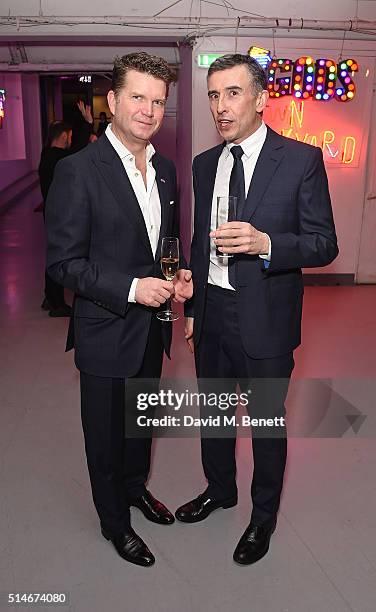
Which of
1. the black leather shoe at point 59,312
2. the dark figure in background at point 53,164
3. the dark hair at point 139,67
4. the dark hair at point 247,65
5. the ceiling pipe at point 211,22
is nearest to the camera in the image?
the dark hair at point 139,67

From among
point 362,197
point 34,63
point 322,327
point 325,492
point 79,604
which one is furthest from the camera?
point 34,63

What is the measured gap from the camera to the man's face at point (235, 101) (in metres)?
2.14

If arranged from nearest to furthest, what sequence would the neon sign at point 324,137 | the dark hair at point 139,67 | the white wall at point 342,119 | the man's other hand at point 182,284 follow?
1. the dark hair at point 139,67
2. the man's other hand at point 182,284
3. the white wall at point 342,119
4. the neon sign at point 324,137

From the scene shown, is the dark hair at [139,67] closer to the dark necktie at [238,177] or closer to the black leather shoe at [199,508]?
the dark necktie at [238,177]

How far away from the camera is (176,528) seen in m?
2.66

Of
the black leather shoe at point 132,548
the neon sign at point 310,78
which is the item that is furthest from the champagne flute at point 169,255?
the neon sign at point 310,78

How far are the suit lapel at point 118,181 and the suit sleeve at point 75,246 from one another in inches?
4.3

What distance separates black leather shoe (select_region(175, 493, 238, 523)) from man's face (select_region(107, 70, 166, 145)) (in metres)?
1.72

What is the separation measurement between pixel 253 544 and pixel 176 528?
1.30 ft

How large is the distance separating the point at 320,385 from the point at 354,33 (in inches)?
164

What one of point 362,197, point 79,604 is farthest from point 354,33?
point 79,604

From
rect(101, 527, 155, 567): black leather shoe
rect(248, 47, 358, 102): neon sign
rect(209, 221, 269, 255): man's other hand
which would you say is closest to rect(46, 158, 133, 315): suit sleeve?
rect(209, 221, 269, 255): man's other hand

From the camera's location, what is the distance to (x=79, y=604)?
7.22 ft

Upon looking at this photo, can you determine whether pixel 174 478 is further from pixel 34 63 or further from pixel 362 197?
pixel 34 63
